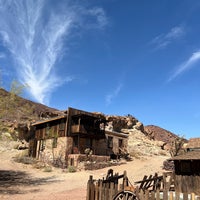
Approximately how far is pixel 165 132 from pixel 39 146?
71.0 meters

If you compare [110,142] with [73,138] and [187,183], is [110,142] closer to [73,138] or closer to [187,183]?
[73,138]

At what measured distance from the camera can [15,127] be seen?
1911 inches

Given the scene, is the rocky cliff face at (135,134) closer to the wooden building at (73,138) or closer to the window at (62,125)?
the wooden building at (73,138)

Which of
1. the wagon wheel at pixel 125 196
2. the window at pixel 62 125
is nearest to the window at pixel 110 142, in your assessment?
the window at pixel 62 125

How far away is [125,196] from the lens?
829cm

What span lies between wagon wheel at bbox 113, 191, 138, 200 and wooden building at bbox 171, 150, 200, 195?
350 inches

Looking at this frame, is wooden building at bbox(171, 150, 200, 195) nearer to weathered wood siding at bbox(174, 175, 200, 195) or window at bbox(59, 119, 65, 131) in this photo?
weathered wood siding at bbox(174, 175, 200, 195)

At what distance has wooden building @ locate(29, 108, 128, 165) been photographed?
33.6m

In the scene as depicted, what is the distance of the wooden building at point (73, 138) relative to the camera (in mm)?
33594

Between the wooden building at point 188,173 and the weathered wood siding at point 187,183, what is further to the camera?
the wooden building at point 188,173

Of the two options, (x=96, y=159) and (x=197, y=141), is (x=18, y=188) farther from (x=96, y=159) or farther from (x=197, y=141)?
(x=197, y=141)

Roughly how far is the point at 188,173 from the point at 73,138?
65.8 feet

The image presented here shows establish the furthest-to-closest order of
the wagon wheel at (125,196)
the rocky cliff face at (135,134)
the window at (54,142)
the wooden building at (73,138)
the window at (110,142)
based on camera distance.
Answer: the rocky cliff face at (135,134) < the window at (110,142) < the window at (54,142) < the wooden building at (73,138) < the wagon wheel at (125,196)

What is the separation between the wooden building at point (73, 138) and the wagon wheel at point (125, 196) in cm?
2267
